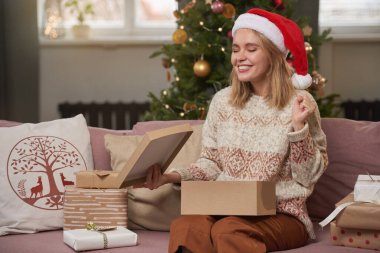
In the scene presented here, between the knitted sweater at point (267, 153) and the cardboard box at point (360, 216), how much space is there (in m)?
0.17

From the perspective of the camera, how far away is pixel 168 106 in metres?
4.47

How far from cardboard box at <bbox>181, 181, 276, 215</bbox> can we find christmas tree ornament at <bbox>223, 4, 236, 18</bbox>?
202cm

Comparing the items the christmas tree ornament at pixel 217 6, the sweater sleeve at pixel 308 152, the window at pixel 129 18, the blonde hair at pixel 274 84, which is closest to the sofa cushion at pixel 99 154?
the blonde hair at pixel 274 84

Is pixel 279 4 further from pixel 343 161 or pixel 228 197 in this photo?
pixel 228 197

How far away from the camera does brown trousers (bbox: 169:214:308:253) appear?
228cm

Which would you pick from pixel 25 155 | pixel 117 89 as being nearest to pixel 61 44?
pixel 117 89

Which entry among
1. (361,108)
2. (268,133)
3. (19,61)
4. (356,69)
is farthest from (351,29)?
(268,133)

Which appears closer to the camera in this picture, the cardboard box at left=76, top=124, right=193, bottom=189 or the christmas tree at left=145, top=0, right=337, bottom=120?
the cardboard box at left=76, top=124, right=193, bottom=189

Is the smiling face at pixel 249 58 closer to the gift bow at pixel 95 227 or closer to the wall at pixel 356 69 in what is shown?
the gift bow at pixel 95 227

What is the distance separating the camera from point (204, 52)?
4254 mm

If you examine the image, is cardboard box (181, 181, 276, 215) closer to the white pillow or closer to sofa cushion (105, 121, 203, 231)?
sofa cushion (105, 121, 203, 231)

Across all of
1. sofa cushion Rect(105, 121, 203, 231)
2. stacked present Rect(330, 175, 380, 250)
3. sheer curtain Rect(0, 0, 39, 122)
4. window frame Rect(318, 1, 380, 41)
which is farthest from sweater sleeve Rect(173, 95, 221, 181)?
window frame Rect(318, 1, 380, 41)

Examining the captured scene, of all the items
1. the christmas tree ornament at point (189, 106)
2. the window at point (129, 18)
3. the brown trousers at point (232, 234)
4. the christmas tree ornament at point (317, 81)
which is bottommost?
the brown trousers at point (232, 234)

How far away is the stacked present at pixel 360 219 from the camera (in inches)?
93.2
